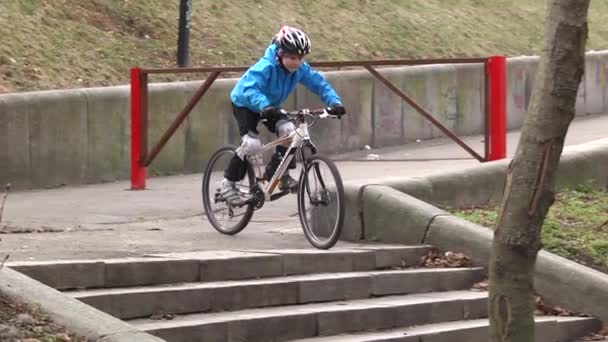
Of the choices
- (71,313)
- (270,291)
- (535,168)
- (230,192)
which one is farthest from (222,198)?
(535,168)

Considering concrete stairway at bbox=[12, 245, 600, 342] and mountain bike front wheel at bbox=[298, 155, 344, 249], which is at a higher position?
mountain bike front wheel at bbox=[298, 155, 344, 249]

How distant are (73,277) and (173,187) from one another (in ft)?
19.2

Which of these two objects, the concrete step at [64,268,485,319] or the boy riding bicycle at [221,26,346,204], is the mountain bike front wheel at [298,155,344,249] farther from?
the concrete step at [64,268,485,319]

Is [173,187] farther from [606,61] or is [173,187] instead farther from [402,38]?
[606,61]

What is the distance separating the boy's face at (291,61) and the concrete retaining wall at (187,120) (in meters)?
3.98

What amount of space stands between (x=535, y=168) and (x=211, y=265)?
9.32 feet

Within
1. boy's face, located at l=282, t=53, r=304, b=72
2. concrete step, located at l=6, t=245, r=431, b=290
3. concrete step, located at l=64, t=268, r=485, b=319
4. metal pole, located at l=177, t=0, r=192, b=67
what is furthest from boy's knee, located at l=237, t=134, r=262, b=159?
metal pole, located at l=177, t=0, r=192, b=67

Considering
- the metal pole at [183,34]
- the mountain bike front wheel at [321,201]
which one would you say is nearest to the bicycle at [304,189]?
the mountain bike front wheel at [321,201]

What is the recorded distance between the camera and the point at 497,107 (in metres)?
14.5

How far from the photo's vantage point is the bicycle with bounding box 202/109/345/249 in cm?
1009

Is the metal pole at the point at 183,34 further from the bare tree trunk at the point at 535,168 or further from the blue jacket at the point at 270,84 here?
the bare tree trunk at the point at 535,168

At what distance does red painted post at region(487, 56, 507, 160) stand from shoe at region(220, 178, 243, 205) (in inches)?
167

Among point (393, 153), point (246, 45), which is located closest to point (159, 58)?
point (246, 45)

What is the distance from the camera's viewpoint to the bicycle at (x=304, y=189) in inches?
→ 397
